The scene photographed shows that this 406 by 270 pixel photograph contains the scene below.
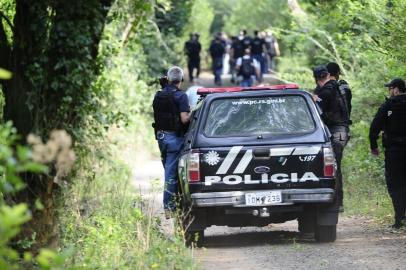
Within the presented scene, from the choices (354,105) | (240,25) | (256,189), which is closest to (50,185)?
(256,189)

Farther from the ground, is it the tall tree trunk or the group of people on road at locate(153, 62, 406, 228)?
the tall tree trunk

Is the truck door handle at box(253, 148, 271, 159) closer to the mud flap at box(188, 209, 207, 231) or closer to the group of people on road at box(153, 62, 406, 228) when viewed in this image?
the mud flap at box(188, 209, 207, 231)

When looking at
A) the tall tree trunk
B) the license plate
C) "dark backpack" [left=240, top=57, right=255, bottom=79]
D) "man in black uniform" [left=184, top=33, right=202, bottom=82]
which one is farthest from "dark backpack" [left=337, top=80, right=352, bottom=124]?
"man in black uniform" [left=184, top=33, right=202, bottom=82]

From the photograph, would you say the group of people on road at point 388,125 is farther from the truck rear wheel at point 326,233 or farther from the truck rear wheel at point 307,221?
the truck rear wheel at point 326,233

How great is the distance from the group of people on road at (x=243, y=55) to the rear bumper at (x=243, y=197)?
82.6ft

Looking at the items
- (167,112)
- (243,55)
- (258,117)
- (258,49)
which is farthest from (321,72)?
(258,49)

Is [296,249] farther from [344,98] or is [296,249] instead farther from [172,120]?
[344,98]

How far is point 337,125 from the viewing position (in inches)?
530

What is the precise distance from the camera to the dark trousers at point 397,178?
1301 cm

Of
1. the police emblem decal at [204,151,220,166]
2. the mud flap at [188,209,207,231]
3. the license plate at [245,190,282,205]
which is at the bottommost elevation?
the mud flap at [188,209,207,231]

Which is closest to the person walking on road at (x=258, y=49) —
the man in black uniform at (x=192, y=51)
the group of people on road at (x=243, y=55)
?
the group of people on road at (x=243, y=55)

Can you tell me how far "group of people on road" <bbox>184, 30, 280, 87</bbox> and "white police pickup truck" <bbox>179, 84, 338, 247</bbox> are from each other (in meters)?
24.5

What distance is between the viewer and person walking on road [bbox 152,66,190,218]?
515 inches

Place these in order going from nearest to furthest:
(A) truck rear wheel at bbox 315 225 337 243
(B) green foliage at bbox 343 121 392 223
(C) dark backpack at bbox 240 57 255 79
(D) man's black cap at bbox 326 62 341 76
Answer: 1. (A) truck rear wheel at bbox 315 225 337 243
2. (D) man's black cap at bbox 326 62 341 76
3. (B) green foliage at bbox 343 121 392 223
4. (C) dark backpack at bbox 240 57 255 79
